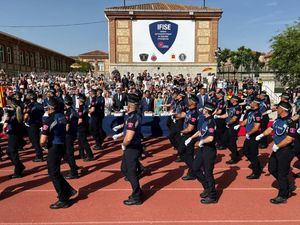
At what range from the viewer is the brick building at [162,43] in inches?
1051

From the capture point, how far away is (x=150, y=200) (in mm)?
5941

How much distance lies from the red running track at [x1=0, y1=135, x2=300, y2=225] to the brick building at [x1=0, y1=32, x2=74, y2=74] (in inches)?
1185

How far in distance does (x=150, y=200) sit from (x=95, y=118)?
4.81 meters

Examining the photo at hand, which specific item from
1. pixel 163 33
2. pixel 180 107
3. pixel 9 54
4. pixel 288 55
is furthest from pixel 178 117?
pixel 9 54

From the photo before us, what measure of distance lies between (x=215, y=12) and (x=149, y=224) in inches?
1016

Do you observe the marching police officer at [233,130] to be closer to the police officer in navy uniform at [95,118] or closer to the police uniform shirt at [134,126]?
the police uniform shirt at [134,126]

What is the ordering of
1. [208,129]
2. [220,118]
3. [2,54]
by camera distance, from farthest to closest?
[2,54], [220,118], [208,129]

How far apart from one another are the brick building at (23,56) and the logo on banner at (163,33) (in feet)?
58.2

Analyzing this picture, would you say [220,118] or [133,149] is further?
[220,118]

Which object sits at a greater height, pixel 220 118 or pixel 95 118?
pixel 220 118

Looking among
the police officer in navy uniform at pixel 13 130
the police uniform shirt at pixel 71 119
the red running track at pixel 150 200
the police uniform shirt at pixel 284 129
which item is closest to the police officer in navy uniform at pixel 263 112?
the red running track at pixel 150 200

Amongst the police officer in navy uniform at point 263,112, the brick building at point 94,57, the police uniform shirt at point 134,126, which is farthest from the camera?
the brick building at point 94,57

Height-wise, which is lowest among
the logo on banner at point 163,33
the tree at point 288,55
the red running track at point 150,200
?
the red running track at point 150,200

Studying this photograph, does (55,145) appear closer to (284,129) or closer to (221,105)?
(284,129)
